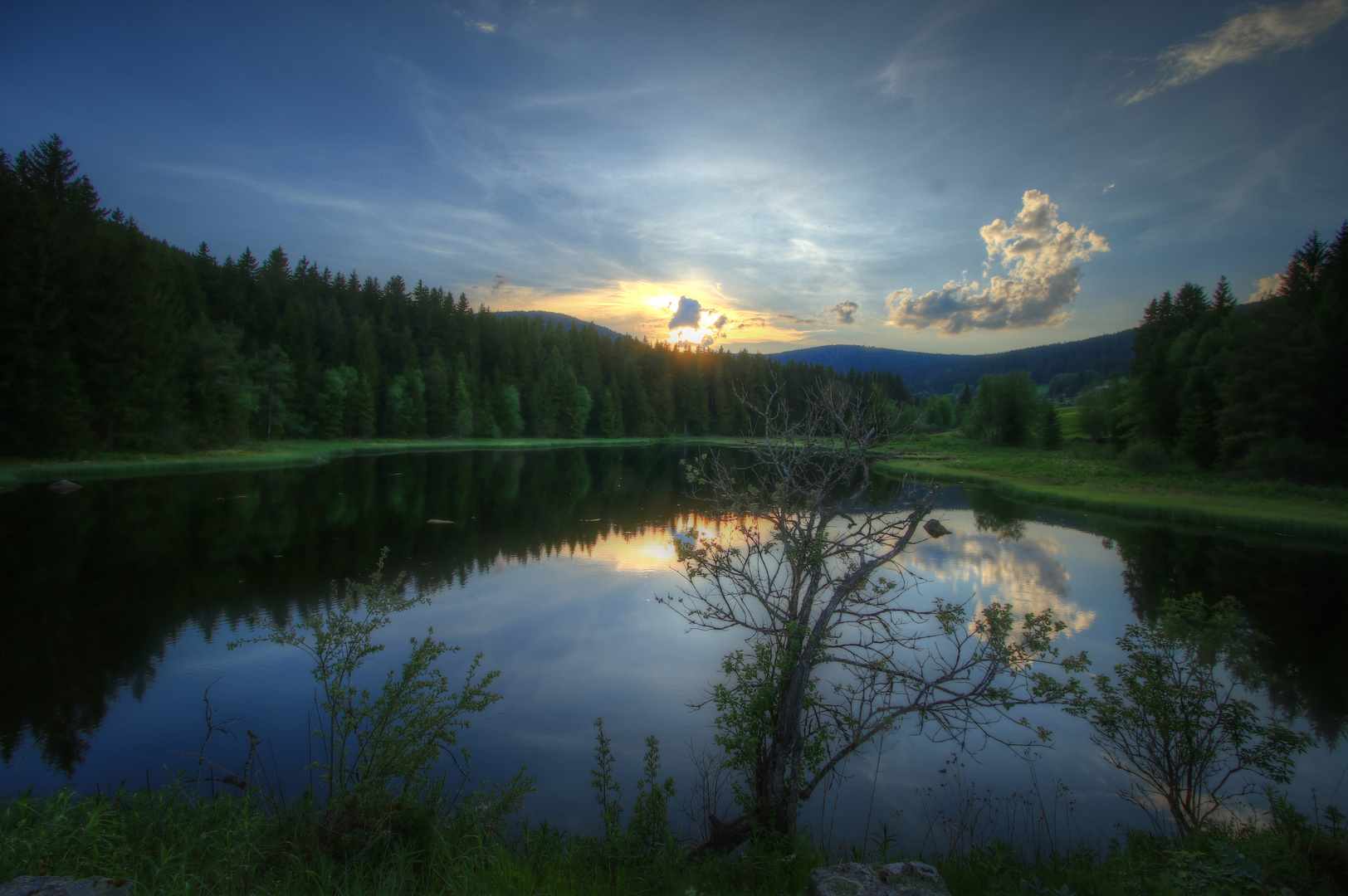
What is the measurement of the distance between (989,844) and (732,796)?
9.75 feet

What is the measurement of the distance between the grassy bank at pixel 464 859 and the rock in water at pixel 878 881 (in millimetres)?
929

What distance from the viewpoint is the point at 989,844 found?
6707 millimetres

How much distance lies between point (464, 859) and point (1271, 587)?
22.3m

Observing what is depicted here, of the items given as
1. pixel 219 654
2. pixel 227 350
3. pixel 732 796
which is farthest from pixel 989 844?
pixel 227 350

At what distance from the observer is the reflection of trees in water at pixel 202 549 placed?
398 inches

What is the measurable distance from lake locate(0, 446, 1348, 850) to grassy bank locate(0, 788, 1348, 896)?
61.9 inches

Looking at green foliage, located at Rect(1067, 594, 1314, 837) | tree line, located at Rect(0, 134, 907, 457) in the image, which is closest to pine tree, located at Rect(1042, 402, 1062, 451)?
tree line, located at Rect(0, 134, 907, 457)

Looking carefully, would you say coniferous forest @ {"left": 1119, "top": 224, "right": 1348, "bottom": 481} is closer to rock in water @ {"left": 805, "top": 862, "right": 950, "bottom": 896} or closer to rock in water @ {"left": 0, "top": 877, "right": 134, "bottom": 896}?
rock in water @ {"left": 805, "top": 862, "right": 950, "bottom": 896}

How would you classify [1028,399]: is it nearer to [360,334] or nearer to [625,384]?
[625,384]

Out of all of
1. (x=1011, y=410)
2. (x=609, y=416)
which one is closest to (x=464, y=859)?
(x=1011, y=410)

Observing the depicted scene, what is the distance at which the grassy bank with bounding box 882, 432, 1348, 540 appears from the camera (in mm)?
24422

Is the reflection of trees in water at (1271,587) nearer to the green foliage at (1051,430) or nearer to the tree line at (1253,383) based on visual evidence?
the tree line at (1253,383)

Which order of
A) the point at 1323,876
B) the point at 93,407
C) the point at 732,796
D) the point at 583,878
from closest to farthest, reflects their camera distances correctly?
the point at 1323,876 → the point at 583,878 → the point at 732,796 → the point at 93,407

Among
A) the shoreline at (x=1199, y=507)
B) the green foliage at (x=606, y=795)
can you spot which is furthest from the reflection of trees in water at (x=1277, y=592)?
the green foliage at (x=606, y=795)
